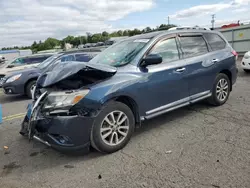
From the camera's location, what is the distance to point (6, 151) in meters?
4.01

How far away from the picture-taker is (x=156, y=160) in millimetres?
3273

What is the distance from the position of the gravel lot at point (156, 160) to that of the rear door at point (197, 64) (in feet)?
1.95

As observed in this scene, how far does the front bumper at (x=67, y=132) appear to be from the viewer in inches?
127

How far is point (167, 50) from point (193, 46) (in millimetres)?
789

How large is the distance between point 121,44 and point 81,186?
2.89 metres

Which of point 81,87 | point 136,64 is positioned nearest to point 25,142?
point 81,87

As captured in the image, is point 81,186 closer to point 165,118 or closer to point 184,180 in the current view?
point 184,180

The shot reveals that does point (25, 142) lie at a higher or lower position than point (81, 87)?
lower

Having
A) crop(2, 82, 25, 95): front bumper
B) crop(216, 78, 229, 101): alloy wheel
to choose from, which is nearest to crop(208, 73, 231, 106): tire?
crop(216, 78, 229, 101): alloy wheel

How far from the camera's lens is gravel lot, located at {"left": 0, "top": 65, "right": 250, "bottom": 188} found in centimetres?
283

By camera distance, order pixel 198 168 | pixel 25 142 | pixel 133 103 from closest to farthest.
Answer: pixel 198 168 → pixel 133 103 → pixel 25 142

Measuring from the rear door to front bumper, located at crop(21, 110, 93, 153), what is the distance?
7.56 feet

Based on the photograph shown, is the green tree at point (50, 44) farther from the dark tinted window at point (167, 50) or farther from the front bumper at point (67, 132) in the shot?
the front bumper at point (67, 132)

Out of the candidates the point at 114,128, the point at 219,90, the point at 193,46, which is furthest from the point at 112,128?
the point at 219,90
